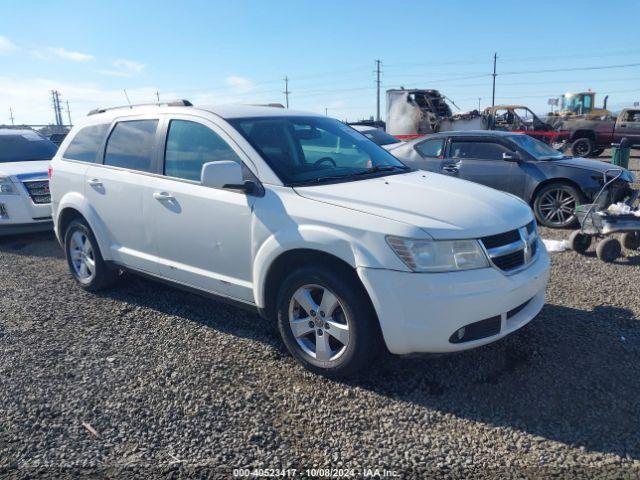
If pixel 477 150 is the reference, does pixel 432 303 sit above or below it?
below

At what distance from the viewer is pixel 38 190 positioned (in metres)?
7.75

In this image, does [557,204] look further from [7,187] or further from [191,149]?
[7,187]

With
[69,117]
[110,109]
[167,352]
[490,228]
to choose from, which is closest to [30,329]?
[167,352]

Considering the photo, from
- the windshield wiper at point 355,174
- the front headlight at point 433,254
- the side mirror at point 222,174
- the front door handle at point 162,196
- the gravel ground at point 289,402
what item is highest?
the side mirror at point 222,174

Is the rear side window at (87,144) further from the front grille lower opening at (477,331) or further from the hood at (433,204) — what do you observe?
the front grille lower opening at (477,331)

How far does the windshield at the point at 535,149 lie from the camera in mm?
8547

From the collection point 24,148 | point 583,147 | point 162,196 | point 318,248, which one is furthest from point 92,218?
point 583,147

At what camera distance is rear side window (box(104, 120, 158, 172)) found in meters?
4.48

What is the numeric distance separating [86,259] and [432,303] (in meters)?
3.70

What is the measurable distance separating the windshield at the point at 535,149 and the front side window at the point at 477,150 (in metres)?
0.29

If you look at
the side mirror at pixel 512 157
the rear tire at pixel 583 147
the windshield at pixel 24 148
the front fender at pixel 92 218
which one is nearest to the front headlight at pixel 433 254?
the front fender at pixel 92 218

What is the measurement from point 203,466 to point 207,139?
2348mm

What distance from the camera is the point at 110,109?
5227 millimetres

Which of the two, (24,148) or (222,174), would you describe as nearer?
(222,174)
